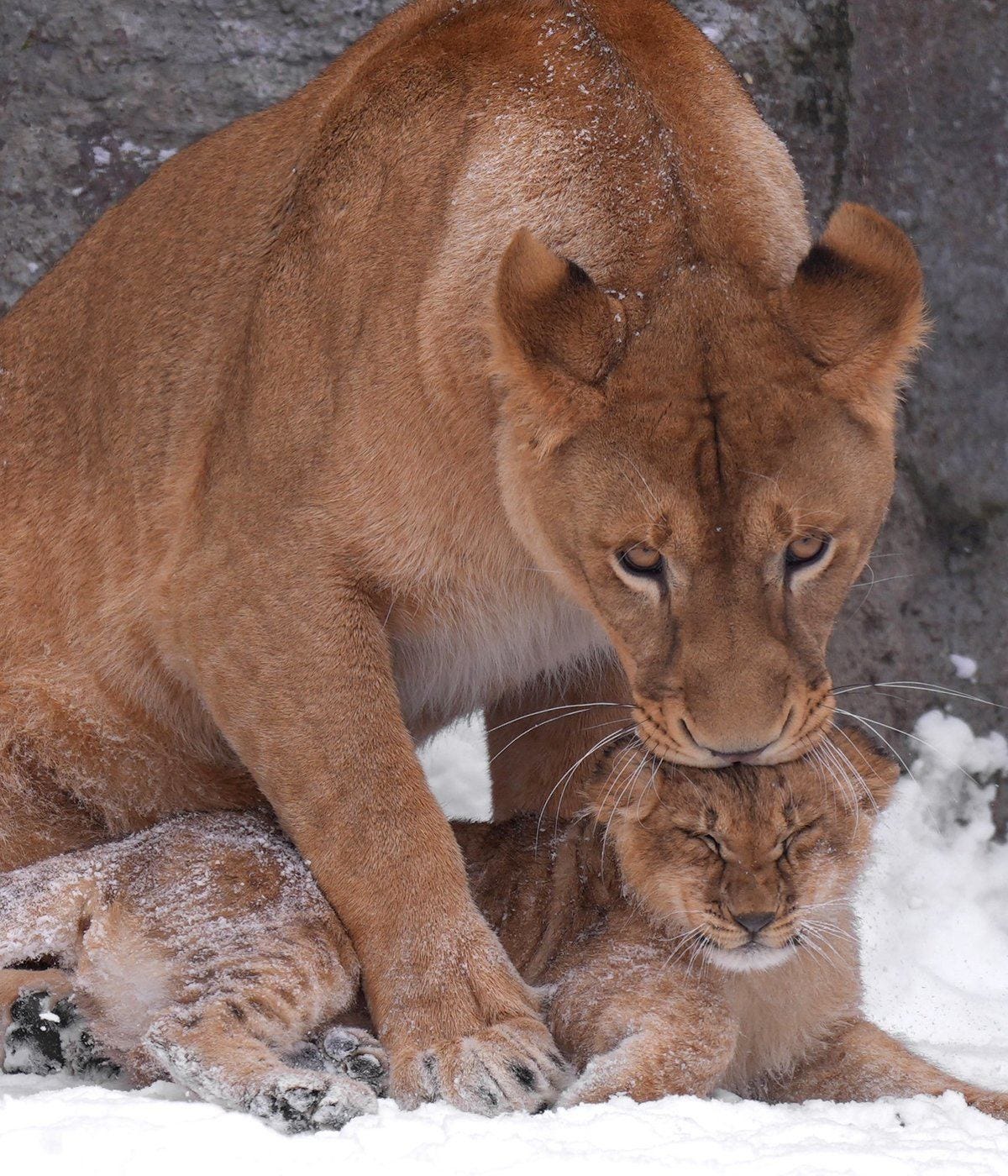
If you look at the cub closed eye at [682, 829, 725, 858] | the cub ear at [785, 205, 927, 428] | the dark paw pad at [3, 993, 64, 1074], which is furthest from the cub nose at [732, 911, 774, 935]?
the dark paw pad at [3, 993, 64, 1074]

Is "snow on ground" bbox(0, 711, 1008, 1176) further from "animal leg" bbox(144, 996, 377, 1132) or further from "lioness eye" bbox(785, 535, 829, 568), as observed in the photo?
"lioness eye" bbox(785, 535, 829, 568)

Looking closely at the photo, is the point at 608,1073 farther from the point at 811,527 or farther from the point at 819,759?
the point at 811,527

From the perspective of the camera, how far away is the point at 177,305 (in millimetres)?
4480

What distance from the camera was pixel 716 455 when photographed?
3.39 m

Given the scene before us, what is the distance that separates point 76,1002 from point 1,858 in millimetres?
654

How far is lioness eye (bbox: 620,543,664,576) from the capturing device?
11.3ft

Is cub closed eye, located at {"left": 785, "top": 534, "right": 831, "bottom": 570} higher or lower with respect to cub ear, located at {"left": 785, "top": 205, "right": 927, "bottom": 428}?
lower

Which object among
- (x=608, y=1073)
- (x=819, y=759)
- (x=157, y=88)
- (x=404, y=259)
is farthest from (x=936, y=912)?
(x=157, y=88)

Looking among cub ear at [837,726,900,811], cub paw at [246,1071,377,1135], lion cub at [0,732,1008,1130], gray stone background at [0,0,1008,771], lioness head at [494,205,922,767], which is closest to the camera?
cub paw at [246,1071,377,1135]

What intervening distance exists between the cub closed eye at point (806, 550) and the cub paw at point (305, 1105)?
4.42 feet

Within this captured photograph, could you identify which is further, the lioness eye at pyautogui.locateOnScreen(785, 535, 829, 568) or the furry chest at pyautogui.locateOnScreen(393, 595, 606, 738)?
the furry chest at pyautogui.locateOnScreen(393, 595, 606, 738)

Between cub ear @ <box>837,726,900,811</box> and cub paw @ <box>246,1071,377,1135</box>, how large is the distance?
4.37 feet

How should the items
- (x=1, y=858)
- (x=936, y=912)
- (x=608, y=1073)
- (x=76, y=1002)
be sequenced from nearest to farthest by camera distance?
(x=608, y=1073) < (x=76, y=1002) < (x=1, y=858) < (x=936, y=912)

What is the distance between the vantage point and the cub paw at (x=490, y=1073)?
3404 mm
